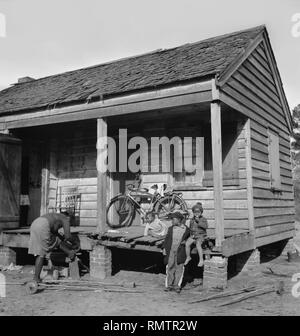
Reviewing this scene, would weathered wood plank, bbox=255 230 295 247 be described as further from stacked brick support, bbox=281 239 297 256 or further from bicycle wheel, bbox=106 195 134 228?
bicycle wheel, bbox=106 195 134 228

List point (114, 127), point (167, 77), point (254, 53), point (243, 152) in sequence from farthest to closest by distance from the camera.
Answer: point (114, 127), point (254, 53), point (243, 152), point (167, 77)

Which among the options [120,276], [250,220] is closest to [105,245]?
[120,276]

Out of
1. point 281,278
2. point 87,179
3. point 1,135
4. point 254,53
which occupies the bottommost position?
point 281,278

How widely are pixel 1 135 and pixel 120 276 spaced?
190 inches

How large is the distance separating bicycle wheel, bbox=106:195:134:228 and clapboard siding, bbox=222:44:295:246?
3.23m

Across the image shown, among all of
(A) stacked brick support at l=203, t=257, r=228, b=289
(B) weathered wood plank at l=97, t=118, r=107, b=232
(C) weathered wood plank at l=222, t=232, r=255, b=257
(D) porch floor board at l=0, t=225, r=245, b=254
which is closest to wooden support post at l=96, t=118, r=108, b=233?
(B) weathered wood plank at l=97, t=118, r=107, b=232

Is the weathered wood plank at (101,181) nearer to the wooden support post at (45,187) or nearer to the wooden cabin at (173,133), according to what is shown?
the wooden cabin at (173,133)

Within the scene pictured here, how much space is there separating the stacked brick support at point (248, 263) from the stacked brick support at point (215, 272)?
6.10 ft

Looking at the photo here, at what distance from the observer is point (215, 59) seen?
804cm

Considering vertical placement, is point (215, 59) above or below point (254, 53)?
below

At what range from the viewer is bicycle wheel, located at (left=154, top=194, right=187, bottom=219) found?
9281mm

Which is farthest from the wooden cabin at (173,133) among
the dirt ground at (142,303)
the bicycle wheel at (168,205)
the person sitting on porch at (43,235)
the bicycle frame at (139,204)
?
the person sitting on porch at (43,235)

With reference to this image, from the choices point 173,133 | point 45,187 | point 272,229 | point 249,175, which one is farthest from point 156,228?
point 45,187

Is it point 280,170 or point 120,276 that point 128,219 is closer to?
point 120,276
